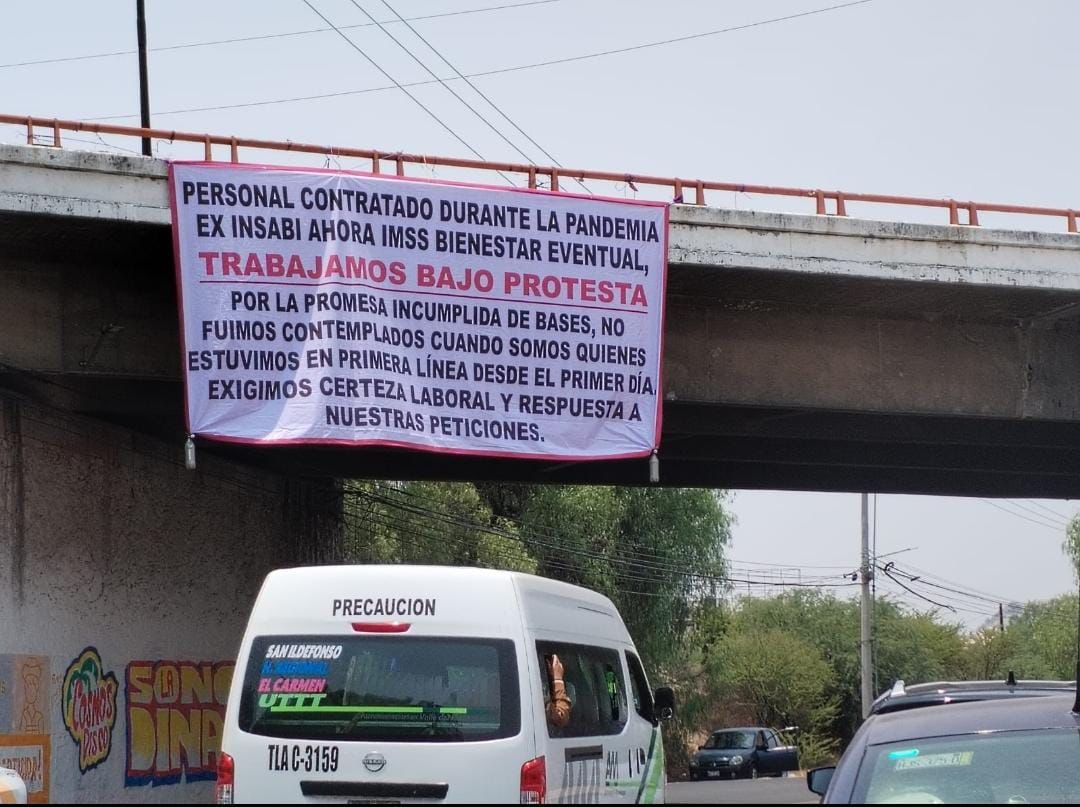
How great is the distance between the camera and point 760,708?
60938 mm

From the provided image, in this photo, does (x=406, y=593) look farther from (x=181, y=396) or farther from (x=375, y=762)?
(x=181, y=396)

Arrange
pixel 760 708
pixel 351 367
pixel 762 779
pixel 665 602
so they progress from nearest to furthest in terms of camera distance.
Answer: pixel 351 367 → pixel 665 602 → pixel 762 779 → pixel 760 708

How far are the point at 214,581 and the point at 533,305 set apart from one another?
263 inches

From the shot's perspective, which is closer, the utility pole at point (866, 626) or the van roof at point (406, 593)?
the van roof at point (406, 593)

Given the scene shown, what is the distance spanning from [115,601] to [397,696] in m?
8.95

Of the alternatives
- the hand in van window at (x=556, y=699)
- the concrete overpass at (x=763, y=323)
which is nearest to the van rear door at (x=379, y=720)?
the hand in van window at (x=556, y=699)

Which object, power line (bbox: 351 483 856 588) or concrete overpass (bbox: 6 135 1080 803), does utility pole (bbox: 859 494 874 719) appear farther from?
concrete overpass (bbox: 6 135 1080 803)

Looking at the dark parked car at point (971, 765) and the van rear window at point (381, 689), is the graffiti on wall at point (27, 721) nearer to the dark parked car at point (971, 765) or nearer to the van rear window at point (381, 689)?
the van rear window at point (381, 689)

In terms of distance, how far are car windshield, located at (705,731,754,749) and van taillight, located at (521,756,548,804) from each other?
1301 inches

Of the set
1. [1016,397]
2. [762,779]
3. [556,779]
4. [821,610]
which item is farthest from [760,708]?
[556,779]

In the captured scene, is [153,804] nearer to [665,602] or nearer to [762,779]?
[665,602]

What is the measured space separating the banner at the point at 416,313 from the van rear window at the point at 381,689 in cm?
592

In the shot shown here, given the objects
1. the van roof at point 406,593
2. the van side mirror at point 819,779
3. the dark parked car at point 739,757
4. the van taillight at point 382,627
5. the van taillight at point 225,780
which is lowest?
the dark parked car at point 739,757

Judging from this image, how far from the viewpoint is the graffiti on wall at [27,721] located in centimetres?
1412
